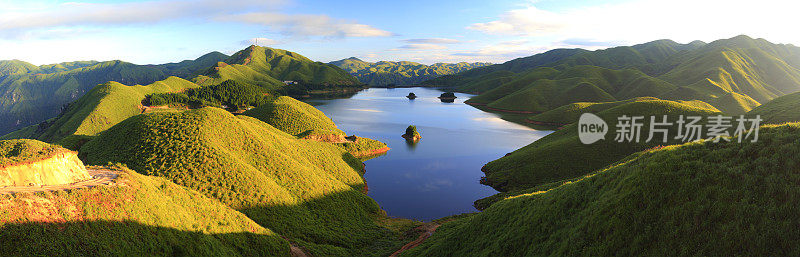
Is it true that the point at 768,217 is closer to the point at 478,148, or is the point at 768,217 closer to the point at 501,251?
the point at 501,251

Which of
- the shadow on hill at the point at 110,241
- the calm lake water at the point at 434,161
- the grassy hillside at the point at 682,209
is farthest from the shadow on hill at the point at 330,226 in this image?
the grassy hillside at the point at 682,209

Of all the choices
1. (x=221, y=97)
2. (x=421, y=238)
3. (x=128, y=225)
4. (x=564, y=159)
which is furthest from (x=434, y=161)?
→ (x=221, y=97)

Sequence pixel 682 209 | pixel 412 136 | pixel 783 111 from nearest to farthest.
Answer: pixel 682 209 → pixel 783 111 → pixel 412 136

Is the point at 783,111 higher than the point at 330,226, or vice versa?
the point at 783,111

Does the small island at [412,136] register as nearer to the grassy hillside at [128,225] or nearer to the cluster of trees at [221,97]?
the grassy hillside at [128,225]

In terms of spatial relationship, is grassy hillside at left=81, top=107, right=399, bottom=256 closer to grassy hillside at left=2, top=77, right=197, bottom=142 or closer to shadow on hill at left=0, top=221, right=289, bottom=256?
shadow on hill at left=0, top=221, right=289, bottom=256

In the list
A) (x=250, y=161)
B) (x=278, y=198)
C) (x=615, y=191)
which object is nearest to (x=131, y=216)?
(x=278, y=198)

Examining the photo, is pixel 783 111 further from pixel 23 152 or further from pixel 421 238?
pixel 23 152
